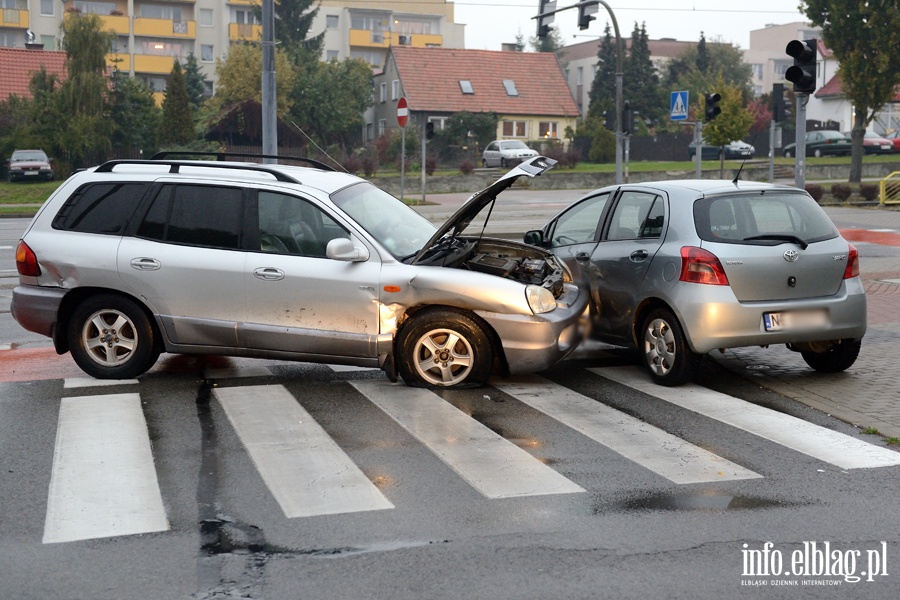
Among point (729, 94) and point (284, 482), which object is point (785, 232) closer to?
point (284, 482)

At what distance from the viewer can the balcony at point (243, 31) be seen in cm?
8181

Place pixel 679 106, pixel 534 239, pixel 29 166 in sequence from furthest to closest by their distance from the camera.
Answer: pixel 29 166 < pixel 679 106 < pixel 534 239

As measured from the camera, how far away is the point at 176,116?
170ft

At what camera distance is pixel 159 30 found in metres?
78.7

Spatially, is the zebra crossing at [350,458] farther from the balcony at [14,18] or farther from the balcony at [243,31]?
the balcony at [243,31]

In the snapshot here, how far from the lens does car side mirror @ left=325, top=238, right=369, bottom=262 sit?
8211mm

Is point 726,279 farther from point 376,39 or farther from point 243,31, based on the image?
point 376,39

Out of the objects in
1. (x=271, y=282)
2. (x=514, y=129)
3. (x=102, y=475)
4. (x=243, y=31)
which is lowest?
(x=102, y=475)

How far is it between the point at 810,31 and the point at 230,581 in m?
112

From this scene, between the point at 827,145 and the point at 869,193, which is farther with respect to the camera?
the point at 827,145

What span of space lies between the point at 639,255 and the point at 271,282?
9.43 feet

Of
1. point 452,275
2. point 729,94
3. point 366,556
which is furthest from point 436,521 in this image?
point 729,94

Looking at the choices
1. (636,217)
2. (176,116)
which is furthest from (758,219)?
(176,116)

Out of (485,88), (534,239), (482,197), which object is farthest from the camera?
(485,88)
